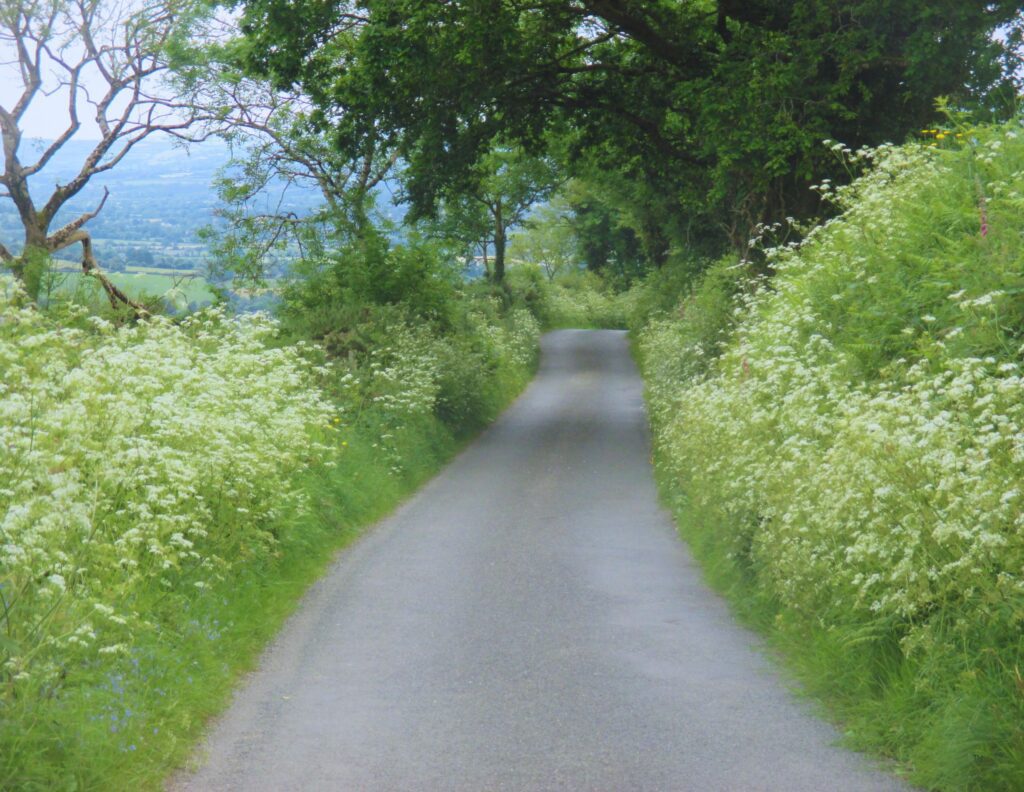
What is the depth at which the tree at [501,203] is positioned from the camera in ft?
151

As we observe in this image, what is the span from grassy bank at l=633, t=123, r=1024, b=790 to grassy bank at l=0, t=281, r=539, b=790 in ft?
14.0

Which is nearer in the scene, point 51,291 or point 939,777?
point 939,777

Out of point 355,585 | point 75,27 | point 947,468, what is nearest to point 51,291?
point 355,585

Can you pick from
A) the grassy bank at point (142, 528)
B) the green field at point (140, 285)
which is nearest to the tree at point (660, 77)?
the green field at point (140, 285)

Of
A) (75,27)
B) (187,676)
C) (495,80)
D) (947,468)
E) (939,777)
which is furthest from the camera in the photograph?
(75,27)

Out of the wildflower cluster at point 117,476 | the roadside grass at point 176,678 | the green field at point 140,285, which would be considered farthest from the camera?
the green field at point 140,285

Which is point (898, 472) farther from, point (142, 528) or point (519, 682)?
point (142, 528)

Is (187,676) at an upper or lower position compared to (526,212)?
lower

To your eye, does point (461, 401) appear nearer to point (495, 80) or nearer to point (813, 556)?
point (495, 80)

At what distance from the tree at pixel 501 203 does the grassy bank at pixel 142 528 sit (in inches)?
1203

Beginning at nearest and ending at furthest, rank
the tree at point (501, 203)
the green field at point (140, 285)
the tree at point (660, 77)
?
1. the green field at point (140, 285)
2. the tree at point (660, 77)
3. the tree at point (501, 203)

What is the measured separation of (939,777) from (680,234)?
30.5m

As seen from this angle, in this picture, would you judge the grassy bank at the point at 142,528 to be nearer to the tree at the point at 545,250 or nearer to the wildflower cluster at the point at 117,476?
the wildflower cluster at the point at 117,476

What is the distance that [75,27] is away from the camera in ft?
101
